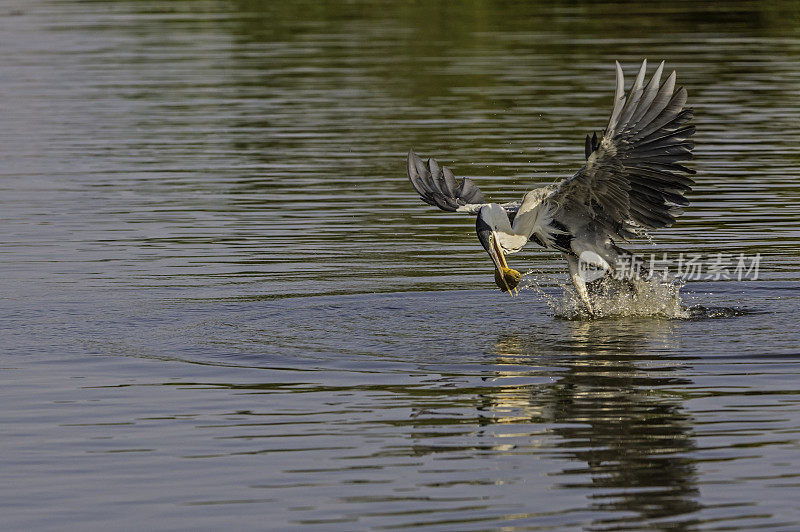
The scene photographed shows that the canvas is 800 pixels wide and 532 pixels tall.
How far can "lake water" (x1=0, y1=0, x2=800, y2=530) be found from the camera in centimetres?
723

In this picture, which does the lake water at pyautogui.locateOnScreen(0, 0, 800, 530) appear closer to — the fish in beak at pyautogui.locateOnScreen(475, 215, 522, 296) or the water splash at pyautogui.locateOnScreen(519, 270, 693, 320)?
the water splash at pyautogui.locateOnScreen(519, 270, 693, 320)

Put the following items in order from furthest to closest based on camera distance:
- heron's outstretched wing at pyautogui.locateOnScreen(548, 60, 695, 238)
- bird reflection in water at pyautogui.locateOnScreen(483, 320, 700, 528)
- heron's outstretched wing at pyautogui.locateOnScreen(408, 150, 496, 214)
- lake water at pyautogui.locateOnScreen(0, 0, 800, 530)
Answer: heron's outstretched wing at pyautogui.locateOnScreen(408, 150, 496, 214) < heron's outstretched wing at pyautogui.locateOnScreen(548, 60, 695, 238) < lake water at pyautogui.locateOnScreen(0, 0, 800, 530) < bird reflection in water at pyautogui.locateOnScreen(483, 320, 700, 528)

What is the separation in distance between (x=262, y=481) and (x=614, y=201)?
459cm

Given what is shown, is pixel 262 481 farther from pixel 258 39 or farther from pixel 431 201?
pixel 258 39

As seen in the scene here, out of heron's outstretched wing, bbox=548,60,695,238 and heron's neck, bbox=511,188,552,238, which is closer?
heron's outstretched wing, bbox=548,60,695,238

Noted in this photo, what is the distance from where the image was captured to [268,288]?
40.8 feet

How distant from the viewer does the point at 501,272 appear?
10.5m

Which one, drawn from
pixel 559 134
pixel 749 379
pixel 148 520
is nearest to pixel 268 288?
pixel 749 379
